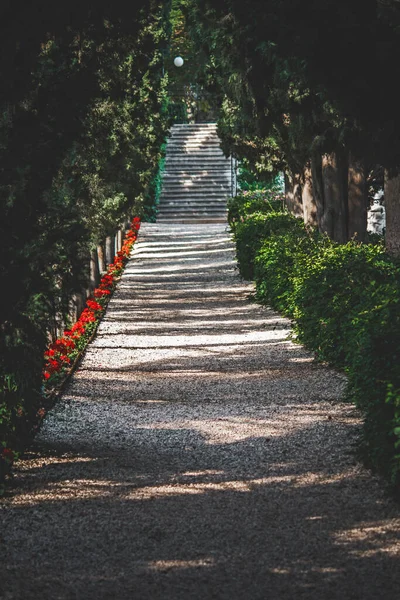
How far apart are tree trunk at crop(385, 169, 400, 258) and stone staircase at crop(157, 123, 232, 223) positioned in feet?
87.8

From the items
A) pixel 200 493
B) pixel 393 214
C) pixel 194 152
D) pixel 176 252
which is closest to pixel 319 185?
pixel 393 214

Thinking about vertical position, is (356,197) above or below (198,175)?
below

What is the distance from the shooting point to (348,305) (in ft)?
35.6

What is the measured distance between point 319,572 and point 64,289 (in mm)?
2835

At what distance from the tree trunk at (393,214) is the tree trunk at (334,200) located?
429 centimetres

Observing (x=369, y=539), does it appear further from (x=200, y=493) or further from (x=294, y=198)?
(x=294, y=198)

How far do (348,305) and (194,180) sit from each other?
33.9 metres

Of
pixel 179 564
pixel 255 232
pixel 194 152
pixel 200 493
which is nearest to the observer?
pixel 179 564

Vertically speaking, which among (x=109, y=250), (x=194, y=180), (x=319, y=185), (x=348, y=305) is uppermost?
(x=319, y=185)

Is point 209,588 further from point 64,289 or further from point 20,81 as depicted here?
point 20,81

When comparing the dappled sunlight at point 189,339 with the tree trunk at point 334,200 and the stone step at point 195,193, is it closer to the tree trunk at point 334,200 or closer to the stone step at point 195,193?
the tree trunk at point 334,200

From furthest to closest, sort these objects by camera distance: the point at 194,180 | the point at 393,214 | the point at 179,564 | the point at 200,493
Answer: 1. the point at 194,180
2. the point at 393,214
3. the point at 200,493
4. the point at 179,564

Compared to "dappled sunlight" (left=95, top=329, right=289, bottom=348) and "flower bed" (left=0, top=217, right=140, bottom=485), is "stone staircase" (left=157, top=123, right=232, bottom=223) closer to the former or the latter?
"flower bed" (left=0, top=217, right=140, bottom=485)

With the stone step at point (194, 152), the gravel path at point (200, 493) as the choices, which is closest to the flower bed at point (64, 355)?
the gravel path at point (200, 493)
